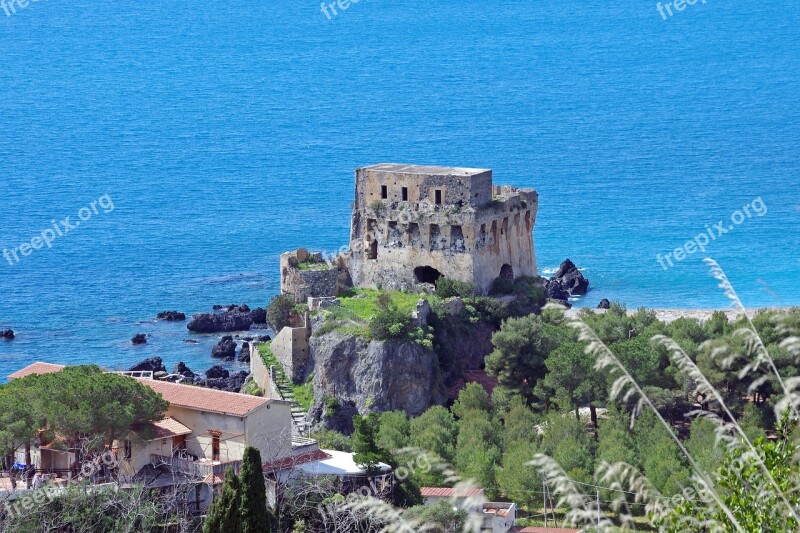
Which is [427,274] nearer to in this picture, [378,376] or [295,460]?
[378,376]

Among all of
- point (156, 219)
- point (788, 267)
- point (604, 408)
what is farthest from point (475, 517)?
point (156, 219)

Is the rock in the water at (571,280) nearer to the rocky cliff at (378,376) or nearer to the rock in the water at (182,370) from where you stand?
the rock in the water at (182,370)

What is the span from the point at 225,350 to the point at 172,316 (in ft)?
45.9

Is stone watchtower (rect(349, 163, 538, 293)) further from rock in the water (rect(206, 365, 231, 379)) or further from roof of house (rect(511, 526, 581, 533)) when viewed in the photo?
roof of house (rect(511, 526, 581, 533))

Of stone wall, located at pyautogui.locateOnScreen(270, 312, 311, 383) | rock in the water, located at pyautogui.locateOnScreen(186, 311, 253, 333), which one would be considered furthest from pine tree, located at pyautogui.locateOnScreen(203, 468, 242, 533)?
rock in the water, located at pyautogui.locateOnScreen(186, 311, 253, 333)

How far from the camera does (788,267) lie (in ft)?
372

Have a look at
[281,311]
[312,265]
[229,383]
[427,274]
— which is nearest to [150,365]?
[229,383]

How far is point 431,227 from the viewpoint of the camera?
233ft

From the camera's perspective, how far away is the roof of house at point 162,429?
4819 centimetres

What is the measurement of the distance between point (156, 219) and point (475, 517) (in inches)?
4564

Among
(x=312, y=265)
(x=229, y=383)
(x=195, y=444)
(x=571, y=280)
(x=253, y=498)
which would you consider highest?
(x=571, y=280)

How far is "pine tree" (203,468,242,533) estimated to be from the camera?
4069 centimetres

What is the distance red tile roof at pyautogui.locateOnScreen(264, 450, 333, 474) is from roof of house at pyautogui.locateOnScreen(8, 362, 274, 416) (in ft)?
5.25

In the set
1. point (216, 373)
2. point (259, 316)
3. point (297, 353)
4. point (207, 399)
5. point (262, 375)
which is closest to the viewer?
point (207, 399)
